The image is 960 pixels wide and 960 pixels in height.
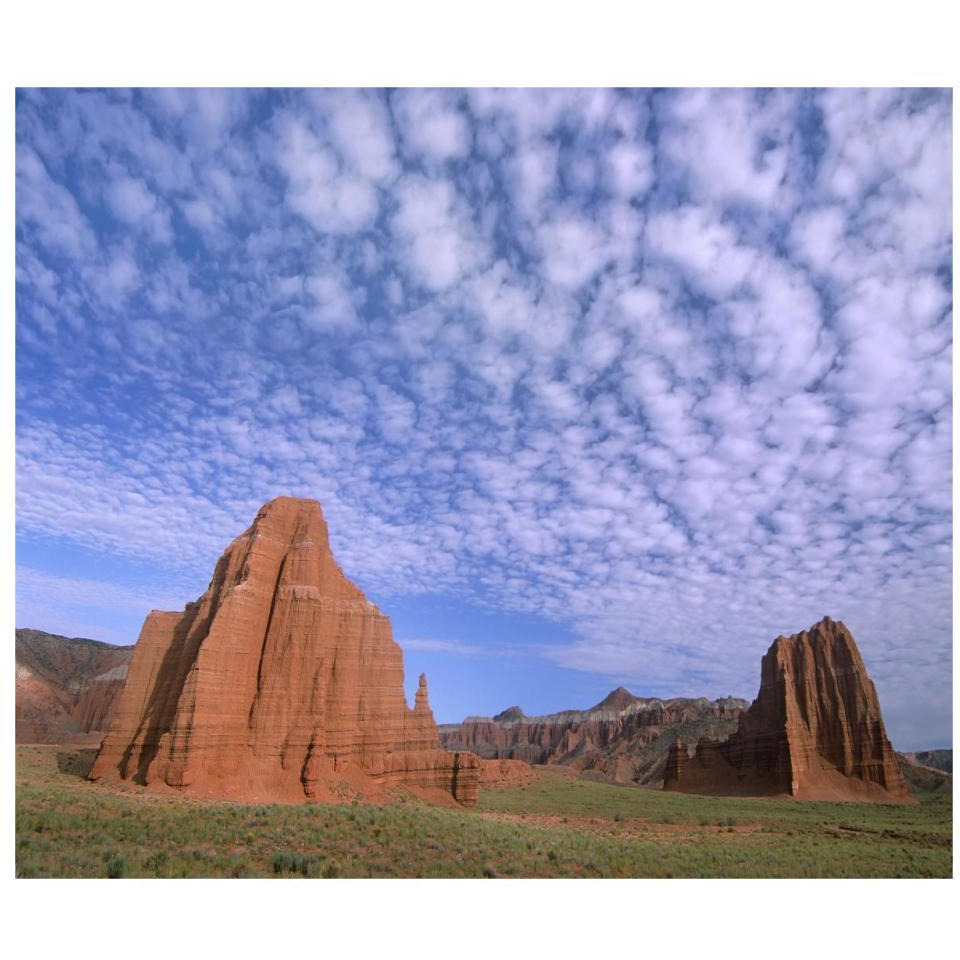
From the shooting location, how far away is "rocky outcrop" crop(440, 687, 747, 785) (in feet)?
383

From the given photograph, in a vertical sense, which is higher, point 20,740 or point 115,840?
point 115,840

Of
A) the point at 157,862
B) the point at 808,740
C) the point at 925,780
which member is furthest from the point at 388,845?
the point at 925,780

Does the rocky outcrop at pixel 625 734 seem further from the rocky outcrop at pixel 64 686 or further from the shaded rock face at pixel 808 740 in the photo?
the rocky outcrop at pixel 64 686

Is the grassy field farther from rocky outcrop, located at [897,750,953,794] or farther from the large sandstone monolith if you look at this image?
rocky outcrop, located at [897,750,953,794]

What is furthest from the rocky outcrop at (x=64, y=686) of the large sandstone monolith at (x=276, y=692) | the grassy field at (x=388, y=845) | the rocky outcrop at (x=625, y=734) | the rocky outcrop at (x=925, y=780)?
the rocky outcrop at (x=925, y=780)

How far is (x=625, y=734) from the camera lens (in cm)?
15175

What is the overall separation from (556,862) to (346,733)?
24.0 metres

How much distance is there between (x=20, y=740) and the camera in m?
72.6

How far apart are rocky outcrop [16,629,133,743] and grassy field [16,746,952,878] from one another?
162 ft

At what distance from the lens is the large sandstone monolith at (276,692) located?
36.4 meters

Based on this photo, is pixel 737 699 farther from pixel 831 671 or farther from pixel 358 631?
pixel 358 631

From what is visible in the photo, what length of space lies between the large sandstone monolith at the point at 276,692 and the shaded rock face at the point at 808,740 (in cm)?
4955

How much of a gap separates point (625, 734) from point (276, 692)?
130992mm

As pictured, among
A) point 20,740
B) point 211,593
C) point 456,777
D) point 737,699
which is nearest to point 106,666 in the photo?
point 20,740
